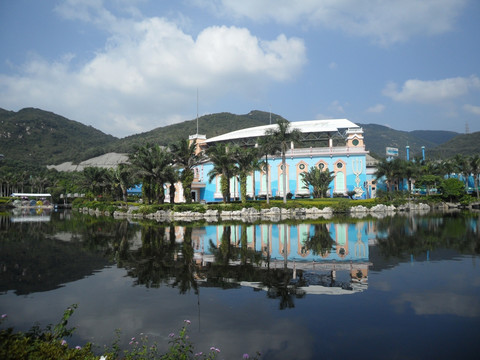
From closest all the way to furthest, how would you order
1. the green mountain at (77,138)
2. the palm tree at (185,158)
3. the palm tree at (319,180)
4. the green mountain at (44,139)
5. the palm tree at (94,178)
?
the palm tree at (185,158) → the palm tree at (319,180) → the palm tree at (94,178) → the green mountain at (77,138) → the green mountain at (44,139)

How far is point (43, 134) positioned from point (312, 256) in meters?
181

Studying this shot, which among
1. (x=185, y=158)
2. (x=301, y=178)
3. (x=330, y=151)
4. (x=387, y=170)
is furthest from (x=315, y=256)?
(x=387, y=170)

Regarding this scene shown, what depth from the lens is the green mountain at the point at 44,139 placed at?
14688 centimetres

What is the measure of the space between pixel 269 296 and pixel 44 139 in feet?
592

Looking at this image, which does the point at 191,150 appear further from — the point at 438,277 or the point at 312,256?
the point at 438,277

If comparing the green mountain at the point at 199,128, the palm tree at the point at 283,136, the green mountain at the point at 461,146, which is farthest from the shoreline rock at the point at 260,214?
the green mountain at the point at 461,146

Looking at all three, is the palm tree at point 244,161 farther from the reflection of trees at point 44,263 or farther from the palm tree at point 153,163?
the reflection of trees at point 44,263

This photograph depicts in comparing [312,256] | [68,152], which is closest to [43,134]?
[68,152]

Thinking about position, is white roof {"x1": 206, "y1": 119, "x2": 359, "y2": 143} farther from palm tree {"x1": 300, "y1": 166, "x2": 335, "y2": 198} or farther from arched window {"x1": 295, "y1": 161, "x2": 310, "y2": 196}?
palm tree {"x1": 300, "y1": 166, "x2": 335, "y2": 198}

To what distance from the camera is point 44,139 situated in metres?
164

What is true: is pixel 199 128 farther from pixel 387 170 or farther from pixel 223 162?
pixel 223 162

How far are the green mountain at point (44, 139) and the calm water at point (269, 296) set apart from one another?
141m

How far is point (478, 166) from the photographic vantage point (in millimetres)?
61094

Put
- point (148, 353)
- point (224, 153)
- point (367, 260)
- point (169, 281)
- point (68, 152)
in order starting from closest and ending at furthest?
point (148, 353)
point (169, 281)
point (367, 260)
point (224, 153)
point (68, 152)
